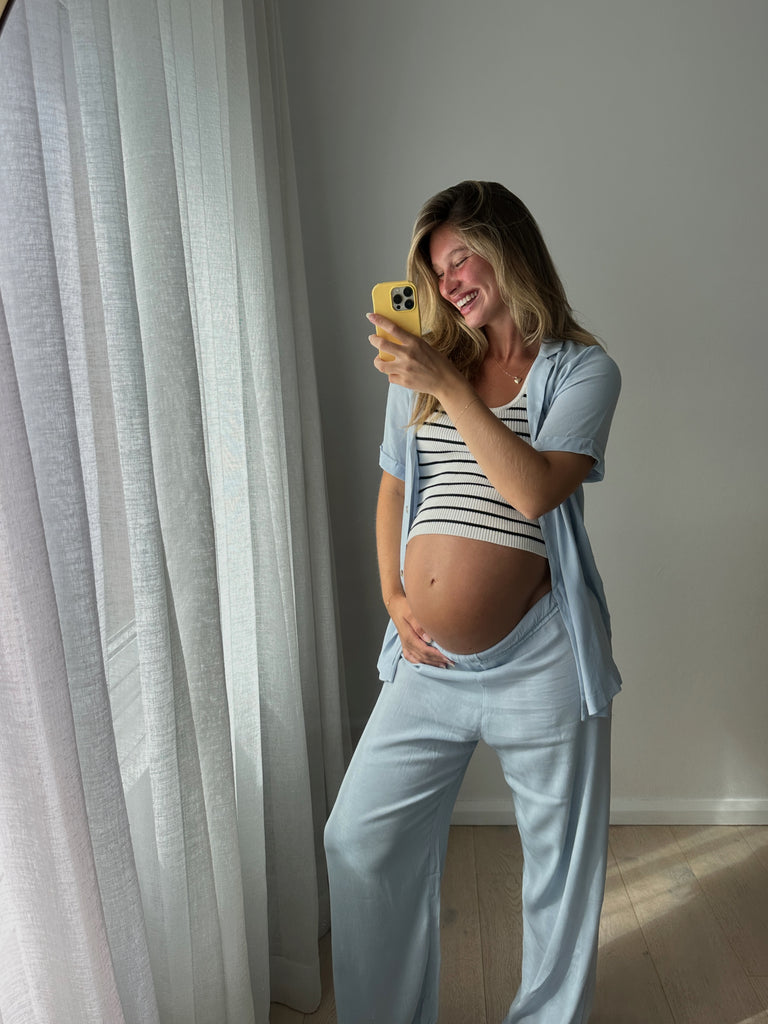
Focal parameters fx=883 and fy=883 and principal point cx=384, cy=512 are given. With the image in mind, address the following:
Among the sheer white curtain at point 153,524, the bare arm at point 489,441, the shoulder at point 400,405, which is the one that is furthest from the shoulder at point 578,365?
the sheer white curtain at point 153,524

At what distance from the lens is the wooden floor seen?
1.65 meters

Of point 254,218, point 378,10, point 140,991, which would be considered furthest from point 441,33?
point 140,991

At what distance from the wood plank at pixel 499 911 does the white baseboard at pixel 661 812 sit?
0.11ft

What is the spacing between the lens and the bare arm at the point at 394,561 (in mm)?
1443

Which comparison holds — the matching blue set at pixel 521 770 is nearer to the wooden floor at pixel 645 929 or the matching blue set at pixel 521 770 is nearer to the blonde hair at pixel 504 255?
the blonde hair at pixel 504 255

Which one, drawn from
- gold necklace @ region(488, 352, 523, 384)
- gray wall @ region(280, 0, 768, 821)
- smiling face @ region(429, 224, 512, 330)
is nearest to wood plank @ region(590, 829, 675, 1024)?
gray wall @ region(280, 0, 768, 821)

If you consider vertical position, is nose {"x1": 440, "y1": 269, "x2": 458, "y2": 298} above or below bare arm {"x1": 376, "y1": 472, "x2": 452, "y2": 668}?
above

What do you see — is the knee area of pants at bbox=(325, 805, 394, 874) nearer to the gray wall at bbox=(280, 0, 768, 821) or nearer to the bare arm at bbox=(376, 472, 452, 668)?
the bare arm at bbox=(376, 472, 452, 668)

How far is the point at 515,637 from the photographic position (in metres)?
1.35

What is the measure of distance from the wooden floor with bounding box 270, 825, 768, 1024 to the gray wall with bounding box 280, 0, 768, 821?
0.55ft

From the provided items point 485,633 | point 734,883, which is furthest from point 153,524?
point 734,883

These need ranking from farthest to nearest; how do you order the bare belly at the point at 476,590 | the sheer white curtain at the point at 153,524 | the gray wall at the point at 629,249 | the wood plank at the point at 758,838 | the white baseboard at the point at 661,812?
1. the white baseboard at the point at 661,812
2. the wood plank at the point at 758,838
3. the gray wall at the point at 629,249
4. the bare belly at the point at 476,590
5. the sheer white curtain at the point at 153,524

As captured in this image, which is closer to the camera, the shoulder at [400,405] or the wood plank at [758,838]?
the shoulder at [400,405]

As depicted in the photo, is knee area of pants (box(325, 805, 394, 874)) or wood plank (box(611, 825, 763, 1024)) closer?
knee area of pants (box(325, 805, 394, 874))
